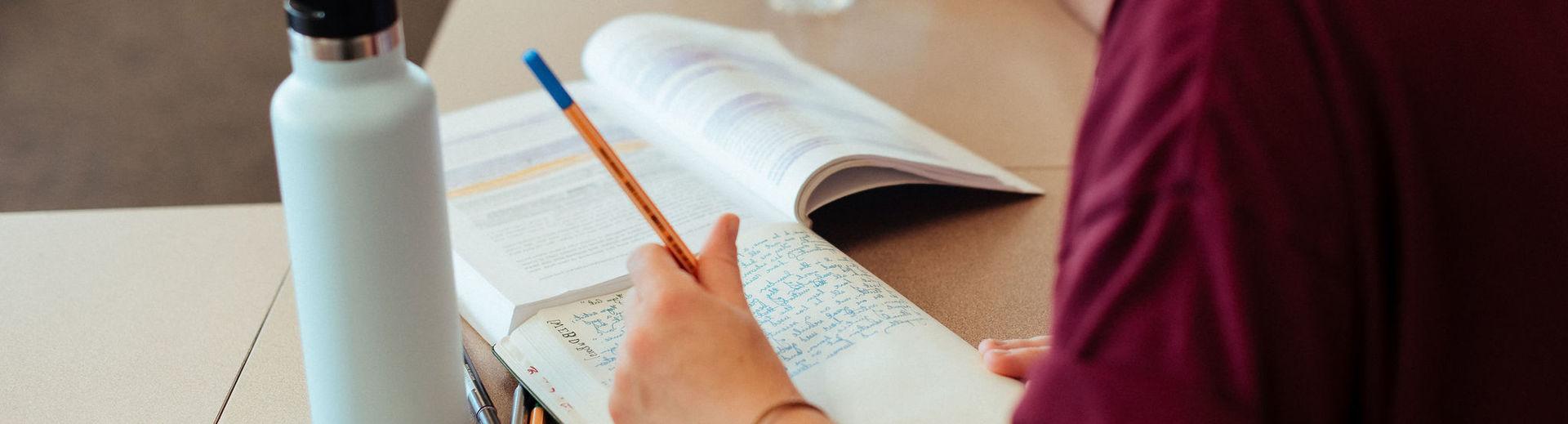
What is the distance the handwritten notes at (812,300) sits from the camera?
661mm

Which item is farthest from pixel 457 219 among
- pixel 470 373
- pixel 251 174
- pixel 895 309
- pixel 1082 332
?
pixel 251 174

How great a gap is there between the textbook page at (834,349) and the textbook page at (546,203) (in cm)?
3

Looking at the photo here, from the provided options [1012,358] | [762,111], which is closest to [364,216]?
[1012,358]

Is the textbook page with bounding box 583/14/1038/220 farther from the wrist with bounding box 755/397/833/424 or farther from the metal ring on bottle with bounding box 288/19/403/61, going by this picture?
the metal ring on bottle with bounding box 288/19/403/61

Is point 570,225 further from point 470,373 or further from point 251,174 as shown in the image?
point 251,174

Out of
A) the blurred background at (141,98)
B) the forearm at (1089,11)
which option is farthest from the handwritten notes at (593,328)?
the blurred background at (141,98)

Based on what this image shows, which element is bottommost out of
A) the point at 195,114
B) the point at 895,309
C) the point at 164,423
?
the point at 195,114

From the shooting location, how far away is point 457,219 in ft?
2.63

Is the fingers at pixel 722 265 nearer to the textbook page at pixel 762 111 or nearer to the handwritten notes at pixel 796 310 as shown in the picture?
the handwritten notes at pixel 796 310

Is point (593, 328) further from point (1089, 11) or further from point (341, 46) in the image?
point (1089, 11)

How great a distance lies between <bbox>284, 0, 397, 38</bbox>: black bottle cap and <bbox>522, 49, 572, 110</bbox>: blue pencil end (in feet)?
0.32

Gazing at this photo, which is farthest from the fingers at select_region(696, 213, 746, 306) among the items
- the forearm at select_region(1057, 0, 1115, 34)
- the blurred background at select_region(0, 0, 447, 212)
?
the blurred background at select_region(0, 0, 447, 212)

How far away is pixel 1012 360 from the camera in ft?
2.10

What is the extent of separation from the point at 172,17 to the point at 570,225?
2.20 metres
